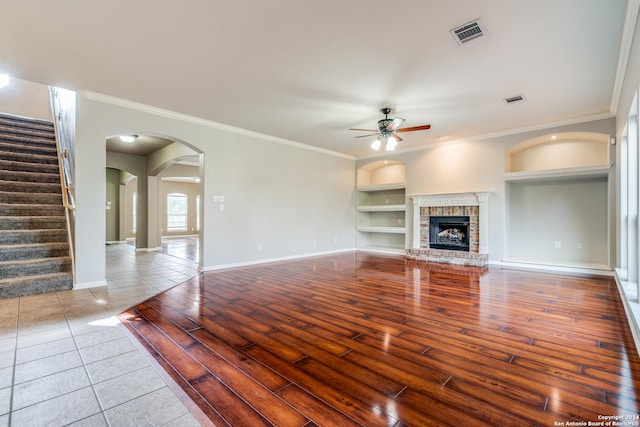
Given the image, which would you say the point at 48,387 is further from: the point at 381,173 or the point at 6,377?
the point at 381,173

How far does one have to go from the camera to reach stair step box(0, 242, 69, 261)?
13.8 feet

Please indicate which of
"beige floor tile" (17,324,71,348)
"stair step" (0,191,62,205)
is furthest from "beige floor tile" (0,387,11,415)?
"stair step" (0,191,62,205)

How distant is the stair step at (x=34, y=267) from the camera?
13.1 ft

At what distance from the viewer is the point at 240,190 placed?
6.13m

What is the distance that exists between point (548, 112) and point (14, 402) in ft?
23.5

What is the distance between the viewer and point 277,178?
22.4 feet

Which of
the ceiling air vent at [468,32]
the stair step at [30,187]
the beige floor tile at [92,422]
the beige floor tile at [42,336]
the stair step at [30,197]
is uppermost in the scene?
the ceiling air vent at [468,32]

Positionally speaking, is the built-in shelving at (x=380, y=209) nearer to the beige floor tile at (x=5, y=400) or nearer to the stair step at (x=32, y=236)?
the stair step at (x=32, y=236)

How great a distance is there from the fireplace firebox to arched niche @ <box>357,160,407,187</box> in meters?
1.78

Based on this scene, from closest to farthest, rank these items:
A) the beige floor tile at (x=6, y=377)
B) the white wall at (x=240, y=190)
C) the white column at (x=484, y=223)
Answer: the beige floor tile at (x=6, y=377)
the white wall at (x=240, y=190)
the white column at (x=484, y=223)

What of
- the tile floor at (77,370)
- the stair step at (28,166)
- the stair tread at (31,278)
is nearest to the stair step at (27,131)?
the stair step at (28,166)

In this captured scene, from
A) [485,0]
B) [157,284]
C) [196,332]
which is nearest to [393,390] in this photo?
[196,332]

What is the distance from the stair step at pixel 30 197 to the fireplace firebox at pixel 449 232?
25.1ft

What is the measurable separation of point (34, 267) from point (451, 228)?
7.74 metres
